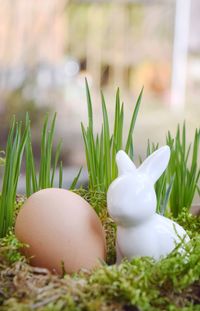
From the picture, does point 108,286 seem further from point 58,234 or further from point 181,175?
point 181,175

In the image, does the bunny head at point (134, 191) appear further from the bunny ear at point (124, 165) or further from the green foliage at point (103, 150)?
the green foliage at point (103, 150)

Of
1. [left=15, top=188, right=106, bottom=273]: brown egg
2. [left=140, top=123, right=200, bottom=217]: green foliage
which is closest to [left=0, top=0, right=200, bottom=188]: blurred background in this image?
[left=140, top=123, right=200, bottom=217]: green foliage

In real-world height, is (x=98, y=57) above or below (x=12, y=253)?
above

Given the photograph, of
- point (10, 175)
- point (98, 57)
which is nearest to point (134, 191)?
point (10, 175)

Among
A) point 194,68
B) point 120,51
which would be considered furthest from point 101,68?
point 194,68

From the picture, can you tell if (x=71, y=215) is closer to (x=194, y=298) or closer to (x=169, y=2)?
(x=194, y=298)

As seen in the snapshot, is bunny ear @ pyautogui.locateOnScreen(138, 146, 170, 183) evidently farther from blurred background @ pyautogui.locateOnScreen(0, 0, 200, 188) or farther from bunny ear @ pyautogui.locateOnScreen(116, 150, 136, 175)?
blurred background @ pyautogui.locateOnScreen(0, 0, 200, 188)
